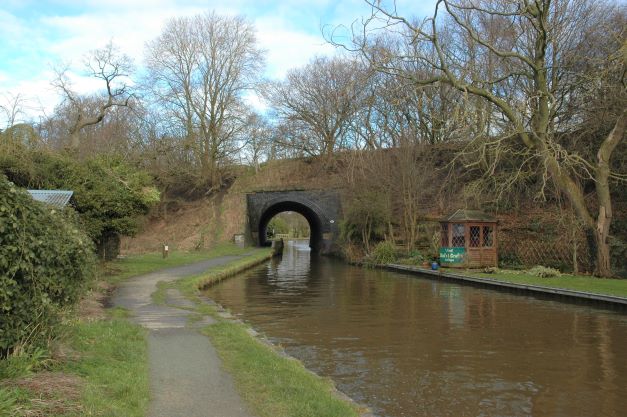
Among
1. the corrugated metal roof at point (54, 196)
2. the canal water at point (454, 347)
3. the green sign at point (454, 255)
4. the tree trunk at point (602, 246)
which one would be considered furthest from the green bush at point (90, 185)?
the tree trunk at point (602, 246)

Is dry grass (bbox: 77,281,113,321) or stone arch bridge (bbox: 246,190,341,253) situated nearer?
dry grass (bbox: 77,281,113,321)

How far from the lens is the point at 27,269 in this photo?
563 cm

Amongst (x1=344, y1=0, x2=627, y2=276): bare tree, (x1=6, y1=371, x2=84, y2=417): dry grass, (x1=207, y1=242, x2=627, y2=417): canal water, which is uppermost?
(x1=344, y1=0, x2=627, y2=276): bare tree

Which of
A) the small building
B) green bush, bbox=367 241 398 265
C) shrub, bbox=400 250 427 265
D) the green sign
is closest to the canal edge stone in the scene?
the green sign

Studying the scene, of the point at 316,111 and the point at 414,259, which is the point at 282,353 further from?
the point at 316,111

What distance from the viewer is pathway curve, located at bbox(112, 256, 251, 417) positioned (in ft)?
18.2

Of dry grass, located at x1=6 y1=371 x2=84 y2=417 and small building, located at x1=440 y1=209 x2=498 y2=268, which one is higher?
small building, located at x1=440 y1=209 x2=498 y2=268

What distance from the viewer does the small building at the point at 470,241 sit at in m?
25.4

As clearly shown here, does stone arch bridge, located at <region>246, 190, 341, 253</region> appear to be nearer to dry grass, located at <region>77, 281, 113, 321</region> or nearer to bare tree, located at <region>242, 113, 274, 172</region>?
bare tree, located at <region>242, 113, 274, 172</region>

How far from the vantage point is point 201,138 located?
149 feet

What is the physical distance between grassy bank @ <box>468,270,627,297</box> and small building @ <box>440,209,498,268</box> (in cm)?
255

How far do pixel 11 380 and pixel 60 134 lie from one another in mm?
46176

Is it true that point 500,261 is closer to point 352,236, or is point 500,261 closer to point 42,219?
point 352,236

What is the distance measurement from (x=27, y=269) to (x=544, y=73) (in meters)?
21.1
